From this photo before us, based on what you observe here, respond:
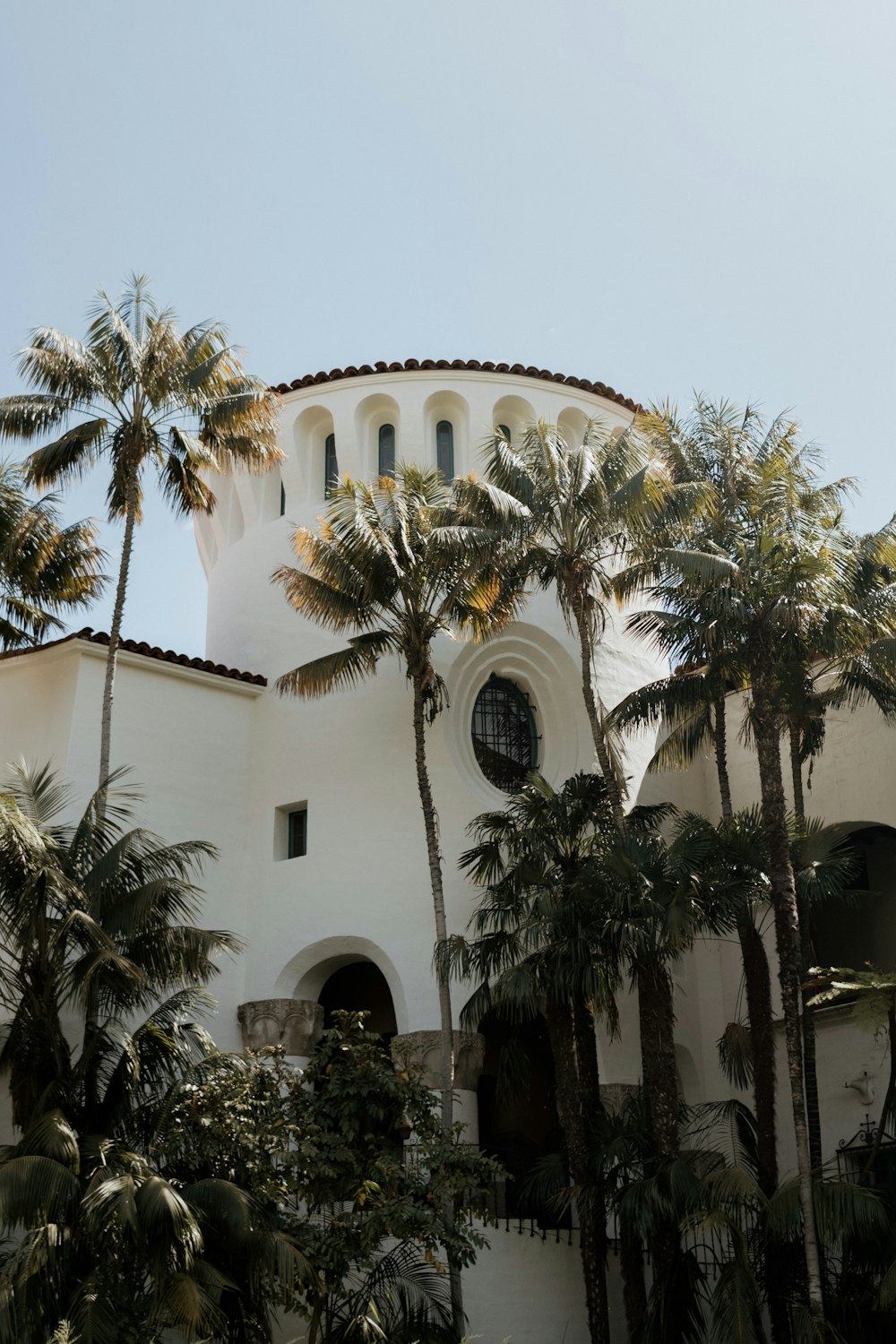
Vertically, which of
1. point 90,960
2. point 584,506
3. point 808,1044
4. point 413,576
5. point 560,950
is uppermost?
point 584,506

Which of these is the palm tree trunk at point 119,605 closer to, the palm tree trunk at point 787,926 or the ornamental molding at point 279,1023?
the ornamental molding at point 279,1023

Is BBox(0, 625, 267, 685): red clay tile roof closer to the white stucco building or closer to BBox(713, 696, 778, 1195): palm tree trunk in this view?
the white stucco building

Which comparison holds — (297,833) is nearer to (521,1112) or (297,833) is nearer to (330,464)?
(330,464)

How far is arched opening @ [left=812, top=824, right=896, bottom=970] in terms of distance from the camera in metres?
24.9

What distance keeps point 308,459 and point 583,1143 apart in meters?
12.3

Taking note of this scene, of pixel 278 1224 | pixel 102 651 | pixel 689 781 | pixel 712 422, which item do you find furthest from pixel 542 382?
pixel 278 1224

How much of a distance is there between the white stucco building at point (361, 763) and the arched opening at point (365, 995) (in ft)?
0.23

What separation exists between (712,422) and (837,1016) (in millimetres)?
8812

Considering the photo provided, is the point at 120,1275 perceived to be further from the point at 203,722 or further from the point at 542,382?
the point at 542,382

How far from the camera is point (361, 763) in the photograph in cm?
2188

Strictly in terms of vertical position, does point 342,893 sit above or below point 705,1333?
above

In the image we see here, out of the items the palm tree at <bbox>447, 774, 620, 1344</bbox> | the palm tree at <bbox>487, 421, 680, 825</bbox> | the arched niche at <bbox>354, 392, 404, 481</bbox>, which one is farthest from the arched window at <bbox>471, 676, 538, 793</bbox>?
the arched niche at <bbox>354, 392, 404, 481</bbox>

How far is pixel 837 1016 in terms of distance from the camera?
20.9 m

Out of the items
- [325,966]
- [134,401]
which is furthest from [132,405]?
[325,966]
